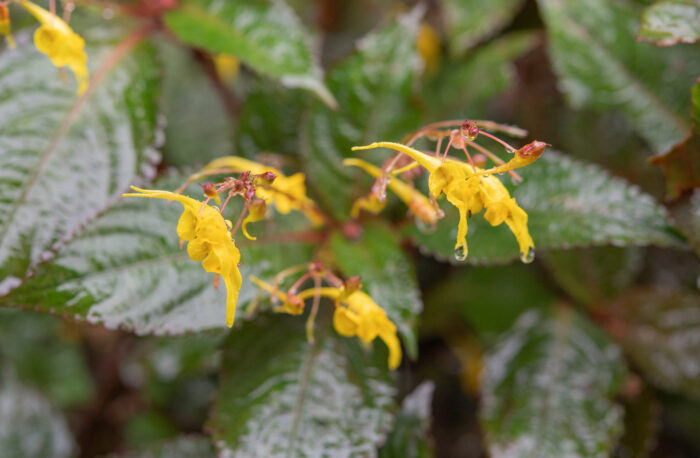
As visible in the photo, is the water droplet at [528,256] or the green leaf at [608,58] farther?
the green leaf at [608,58]

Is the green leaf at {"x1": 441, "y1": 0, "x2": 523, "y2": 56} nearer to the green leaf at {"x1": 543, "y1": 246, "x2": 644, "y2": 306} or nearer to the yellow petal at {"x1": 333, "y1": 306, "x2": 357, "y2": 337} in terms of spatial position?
the green leaf at {"x1": 543, "y1": 246, "x2": 644, "y2": 306}

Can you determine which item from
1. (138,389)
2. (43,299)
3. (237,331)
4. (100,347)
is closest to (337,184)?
(237,331)

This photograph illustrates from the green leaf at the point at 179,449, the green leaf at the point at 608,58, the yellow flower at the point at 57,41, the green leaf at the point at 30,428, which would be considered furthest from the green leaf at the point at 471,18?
the green leaf at the point at 30,428

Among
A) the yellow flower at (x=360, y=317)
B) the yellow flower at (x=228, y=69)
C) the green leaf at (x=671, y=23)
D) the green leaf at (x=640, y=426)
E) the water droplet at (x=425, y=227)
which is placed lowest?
the green leaf at (x=640, y=426)

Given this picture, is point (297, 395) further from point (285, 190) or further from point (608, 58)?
point (608, 58)

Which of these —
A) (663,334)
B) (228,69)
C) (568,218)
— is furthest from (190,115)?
(663,334)

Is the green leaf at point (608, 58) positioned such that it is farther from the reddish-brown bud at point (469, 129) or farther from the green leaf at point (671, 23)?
the reddish-brown bud at point (469, 129)

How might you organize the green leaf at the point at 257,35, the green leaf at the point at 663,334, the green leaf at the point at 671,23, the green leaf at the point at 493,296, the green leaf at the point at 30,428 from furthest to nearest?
1. the green leaf at the point at 30,428
2. the green leaf at the point at 493,296
3. the green leaf at the point at 663,334
4. the green leaf at the point at 257,35
5. the green leaf at the point at 671,23

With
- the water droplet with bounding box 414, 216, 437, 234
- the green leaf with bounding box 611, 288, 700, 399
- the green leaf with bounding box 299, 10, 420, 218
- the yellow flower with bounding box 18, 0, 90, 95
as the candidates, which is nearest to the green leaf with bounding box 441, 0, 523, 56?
the green leaf with bounding box 299, 10, 420, 218
